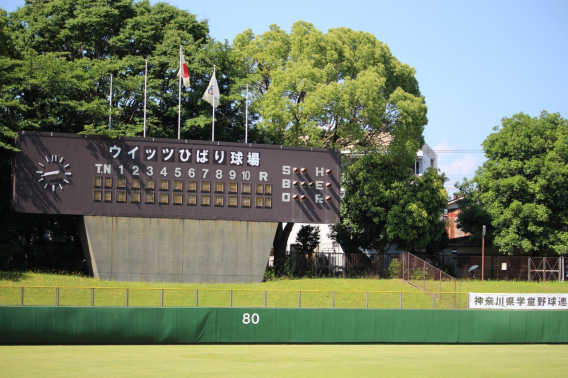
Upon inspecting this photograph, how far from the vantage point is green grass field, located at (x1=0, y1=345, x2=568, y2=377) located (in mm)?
19344

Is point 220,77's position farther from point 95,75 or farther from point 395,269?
point 395,269

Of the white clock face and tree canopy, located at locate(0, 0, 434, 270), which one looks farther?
tree canopy, located at locate(0, 0, 434, 270)

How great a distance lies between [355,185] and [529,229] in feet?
40.6

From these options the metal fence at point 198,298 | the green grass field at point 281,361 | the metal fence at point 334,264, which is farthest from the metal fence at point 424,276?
the green grass field at point 281,361

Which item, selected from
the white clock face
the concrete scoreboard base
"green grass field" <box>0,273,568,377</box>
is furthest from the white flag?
"green grass field" <box>0,273,568,377</box>

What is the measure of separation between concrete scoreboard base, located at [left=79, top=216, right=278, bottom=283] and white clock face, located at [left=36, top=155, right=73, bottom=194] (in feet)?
7.27

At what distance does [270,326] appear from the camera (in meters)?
27.2

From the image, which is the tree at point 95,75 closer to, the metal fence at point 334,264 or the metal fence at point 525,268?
the metal fence at point 334,264

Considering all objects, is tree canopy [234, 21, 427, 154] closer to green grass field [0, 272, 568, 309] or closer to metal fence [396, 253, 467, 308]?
metal fence [396, 253, 467, 308]

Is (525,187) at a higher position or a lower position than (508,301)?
higher

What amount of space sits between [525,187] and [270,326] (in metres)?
26.9

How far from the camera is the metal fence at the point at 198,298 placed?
2738 cm

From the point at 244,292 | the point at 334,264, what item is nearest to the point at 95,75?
the point at 244,292

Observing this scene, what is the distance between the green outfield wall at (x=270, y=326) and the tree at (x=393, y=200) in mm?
14967
